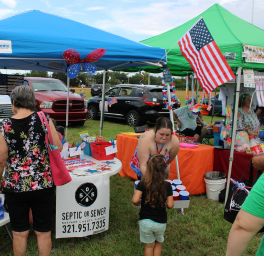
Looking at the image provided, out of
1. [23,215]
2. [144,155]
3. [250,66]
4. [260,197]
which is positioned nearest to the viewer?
[260,197]

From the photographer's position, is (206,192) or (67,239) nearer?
(67,239)

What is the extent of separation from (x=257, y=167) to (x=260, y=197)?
2.74ft

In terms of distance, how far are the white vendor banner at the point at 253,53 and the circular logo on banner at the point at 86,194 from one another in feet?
10.2

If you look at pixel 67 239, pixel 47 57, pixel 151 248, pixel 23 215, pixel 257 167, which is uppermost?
pixel 47 57

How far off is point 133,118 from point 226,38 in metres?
6.02

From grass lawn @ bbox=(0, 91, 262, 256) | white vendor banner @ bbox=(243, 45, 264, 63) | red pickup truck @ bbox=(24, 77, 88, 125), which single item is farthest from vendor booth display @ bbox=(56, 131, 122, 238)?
red pickup truck @ bbox=(24, 77, 88, 125)

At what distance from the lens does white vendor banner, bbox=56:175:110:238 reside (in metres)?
2.65

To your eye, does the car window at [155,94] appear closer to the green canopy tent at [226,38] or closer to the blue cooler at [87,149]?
the green canopy tent at [226,38]

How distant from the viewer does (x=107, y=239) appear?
2.88 metres

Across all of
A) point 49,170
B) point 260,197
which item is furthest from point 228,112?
point 260,197

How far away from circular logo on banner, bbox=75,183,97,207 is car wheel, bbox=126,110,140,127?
7.20 meters

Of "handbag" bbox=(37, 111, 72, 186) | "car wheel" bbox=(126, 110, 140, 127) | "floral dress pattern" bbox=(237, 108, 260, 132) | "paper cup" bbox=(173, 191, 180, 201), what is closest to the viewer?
"handbag" bbox=(37, 111, 72, 186)

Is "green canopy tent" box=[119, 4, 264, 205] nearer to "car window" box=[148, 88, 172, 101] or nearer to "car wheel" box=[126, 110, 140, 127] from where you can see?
"car window" box=[148, 88, 172, 101]

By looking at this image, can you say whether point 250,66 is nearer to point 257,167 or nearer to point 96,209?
point 257,167
